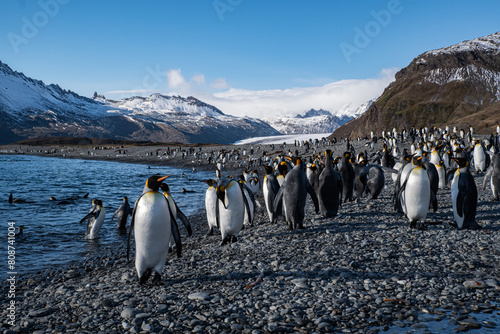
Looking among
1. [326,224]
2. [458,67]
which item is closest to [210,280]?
[326,224]

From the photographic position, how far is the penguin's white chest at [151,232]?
5.42 m

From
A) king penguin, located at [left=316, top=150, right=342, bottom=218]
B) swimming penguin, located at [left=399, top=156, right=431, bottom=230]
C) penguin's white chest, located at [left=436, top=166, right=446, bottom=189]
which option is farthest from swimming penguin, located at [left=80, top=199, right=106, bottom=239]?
penguin's white chest, located at [left=436, top=166, right=446, bottom=189]

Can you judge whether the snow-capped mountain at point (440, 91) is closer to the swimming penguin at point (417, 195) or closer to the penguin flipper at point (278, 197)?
the swimming penguin at point (417, 195)

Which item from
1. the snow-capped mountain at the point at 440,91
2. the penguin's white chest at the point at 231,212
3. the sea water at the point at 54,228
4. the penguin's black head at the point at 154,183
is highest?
the snow-capped mountain at the point at 440,91

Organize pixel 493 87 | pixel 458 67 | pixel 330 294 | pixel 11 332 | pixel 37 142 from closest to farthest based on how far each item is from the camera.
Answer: pixel 11 332 < pixel 330 294 < pixel 493 87 < pixel 458 67 < pixel 37 142

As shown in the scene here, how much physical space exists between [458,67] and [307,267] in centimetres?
10344

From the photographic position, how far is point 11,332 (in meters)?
4.12

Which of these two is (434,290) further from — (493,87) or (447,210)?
(493,87)

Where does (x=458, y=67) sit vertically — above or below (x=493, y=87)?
above

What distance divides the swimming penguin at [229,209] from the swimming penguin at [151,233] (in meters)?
2.27

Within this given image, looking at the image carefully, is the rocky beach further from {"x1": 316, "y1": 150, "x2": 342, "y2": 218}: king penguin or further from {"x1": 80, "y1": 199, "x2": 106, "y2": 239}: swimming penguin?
{"x1": 80, "y1": 199, "x2": 106, "y2": 239}: swimming penguin

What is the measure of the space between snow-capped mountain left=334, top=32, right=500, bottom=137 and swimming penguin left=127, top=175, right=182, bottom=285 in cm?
7306

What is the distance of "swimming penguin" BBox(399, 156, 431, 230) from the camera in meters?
7.61

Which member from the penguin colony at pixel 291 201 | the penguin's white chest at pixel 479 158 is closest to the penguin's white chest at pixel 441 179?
the penguin colony at pixel 291 201
